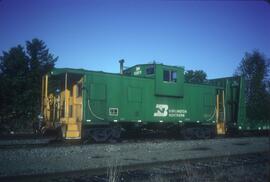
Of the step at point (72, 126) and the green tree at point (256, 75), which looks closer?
the step at point (72, 126)

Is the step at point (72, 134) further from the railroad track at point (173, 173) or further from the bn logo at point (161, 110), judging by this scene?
the railroad track at point (173, 173)

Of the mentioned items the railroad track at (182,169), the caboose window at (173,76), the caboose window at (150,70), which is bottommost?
the railroad track at (182,169)

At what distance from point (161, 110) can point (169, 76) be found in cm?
215

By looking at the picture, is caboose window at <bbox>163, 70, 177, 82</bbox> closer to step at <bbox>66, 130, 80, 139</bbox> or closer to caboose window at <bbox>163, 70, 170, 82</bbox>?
caboose window at <bbox>163, 70, 170, 82</bbox>

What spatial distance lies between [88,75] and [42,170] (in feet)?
28.8

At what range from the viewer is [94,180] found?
7922mm

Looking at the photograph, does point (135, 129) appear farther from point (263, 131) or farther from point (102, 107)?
point (263, 131)

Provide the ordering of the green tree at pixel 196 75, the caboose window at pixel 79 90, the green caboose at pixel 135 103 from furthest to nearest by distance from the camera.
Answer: the green tree at pixel 196 75
the caboose window at pixel 79 90
the green caboose at pixel 135 103

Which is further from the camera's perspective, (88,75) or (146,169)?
(88,75)

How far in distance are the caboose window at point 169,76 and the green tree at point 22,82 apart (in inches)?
478

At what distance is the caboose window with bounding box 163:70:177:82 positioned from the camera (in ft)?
67.3

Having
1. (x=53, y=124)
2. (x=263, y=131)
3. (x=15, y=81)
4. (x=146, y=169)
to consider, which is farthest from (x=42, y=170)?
(x=15, y=81)

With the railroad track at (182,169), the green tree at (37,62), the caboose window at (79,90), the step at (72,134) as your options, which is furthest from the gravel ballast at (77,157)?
the green tree at (37,62)

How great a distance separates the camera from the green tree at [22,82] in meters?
34.0
